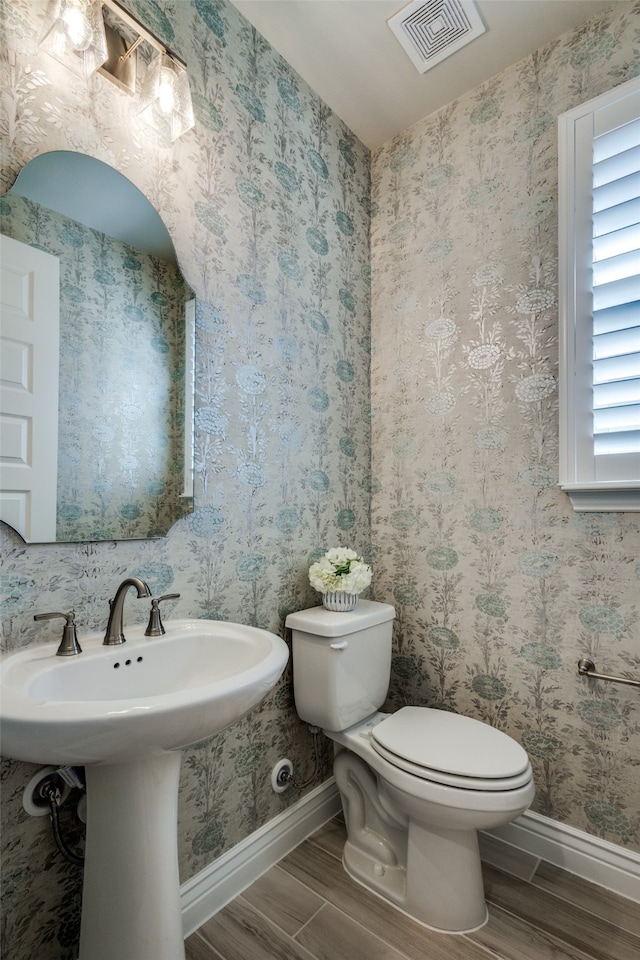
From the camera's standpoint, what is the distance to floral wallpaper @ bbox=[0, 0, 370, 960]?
1.00m

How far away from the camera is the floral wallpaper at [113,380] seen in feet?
3.48

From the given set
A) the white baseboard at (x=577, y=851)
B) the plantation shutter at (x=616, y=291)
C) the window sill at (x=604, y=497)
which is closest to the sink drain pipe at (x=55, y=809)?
the white baseboard at (x=577, y=851)

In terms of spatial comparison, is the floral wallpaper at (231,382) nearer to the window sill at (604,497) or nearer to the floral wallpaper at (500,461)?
the floral wallpaper at (500,461)

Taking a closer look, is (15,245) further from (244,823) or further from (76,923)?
(244,823)

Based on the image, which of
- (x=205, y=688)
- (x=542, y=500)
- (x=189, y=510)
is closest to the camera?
(x=205, y=688)

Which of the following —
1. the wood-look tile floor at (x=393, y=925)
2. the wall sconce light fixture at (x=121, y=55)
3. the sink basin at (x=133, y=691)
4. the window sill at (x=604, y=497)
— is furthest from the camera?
the window sill at (x=604, y=497)

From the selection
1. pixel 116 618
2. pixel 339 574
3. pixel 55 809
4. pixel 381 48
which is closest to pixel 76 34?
pixel 381 48

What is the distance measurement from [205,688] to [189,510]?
1.92 feet

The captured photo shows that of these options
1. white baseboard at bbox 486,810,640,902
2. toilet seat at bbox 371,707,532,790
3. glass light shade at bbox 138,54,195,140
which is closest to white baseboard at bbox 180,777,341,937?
toilet seat at bbox 371,707,532,790

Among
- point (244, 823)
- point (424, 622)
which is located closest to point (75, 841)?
point (244, 823)

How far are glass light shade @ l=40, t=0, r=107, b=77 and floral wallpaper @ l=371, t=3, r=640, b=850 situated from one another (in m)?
1.20

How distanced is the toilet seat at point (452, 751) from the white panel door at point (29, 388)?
1.06 meters

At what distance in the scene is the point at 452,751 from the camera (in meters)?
1.30

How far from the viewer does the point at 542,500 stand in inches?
61.6
